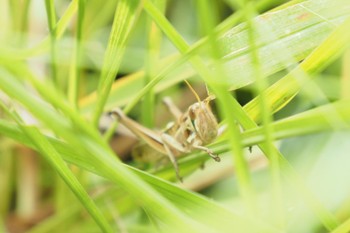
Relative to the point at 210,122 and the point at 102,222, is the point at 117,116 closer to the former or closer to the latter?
the point at 210,122

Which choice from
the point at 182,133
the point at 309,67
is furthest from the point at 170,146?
the point at 309,67

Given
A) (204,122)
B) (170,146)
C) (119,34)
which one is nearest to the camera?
(119,34)

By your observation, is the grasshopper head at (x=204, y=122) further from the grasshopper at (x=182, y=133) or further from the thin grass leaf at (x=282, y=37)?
the thin grass leaf at (x=282, y=37)

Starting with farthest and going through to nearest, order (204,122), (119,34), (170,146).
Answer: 1. (170,146)
2. (204,122)
3. (119,34)

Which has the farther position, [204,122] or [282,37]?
[204,122]

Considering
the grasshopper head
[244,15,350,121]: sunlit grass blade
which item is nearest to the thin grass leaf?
[244,15,350,121]: sunlit grass blade

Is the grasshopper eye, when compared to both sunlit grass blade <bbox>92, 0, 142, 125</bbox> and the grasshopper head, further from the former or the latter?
sunlit grass blade <bbox>92, 0, 142, 125</bbox>

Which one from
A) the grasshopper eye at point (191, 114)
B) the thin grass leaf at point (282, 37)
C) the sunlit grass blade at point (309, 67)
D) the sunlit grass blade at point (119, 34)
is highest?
the sunlit grass blade at point (119, 34)

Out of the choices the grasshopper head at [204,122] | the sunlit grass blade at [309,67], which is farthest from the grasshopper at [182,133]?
the sunlit grass blade at [309,67]

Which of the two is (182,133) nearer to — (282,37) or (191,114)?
(191,114)
